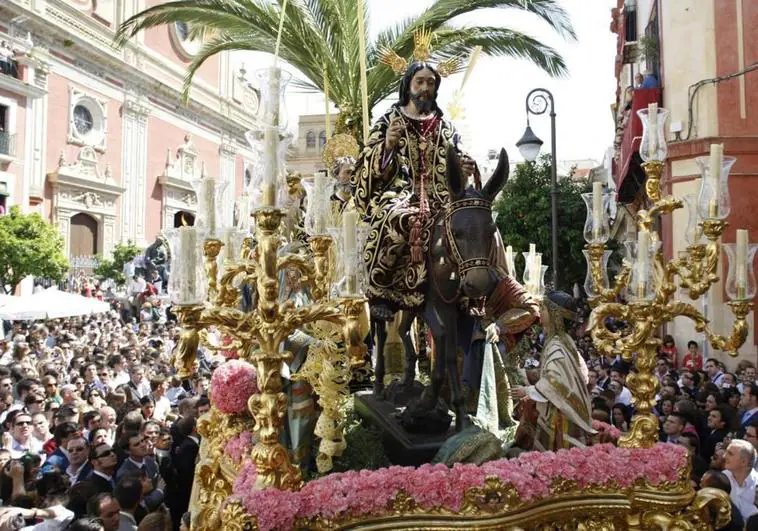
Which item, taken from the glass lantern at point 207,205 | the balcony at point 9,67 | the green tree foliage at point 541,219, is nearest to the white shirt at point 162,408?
the glass lantern at point 207,205

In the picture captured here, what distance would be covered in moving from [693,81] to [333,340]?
11366 millimetres

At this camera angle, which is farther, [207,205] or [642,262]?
[207,205]

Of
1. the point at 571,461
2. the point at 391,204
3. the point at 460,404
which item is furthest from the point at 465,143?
the point at 571,461

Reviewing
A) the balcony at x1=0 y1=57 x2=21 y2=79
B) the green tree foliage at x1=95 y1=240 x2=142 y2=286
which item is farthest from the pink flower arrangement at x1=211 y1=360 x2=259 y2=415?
the balcony at x1=0 y1=57 x2=21 y2=79

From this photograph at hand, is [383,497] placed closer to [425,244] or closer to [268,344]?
[268,344]

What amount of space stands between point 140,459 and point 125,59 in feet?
103

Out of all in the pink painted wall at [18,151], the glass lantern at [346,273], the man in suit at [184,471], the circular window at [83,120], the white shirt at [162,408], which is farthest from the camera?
the circular window at [83,120]

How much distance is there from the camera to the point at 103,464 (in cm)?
523

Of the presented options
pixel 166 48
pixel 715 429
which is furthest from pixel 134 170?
pixel 715 429

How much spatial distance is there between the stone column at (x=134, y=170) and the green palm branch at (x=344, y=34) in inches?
974

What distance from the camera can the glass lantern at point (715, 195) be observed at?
14.6ft

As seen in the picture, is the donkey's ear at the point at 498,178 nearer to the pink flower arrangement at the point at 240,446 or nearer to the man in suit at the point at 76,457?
the pink flower arrangement at the point at 240,446

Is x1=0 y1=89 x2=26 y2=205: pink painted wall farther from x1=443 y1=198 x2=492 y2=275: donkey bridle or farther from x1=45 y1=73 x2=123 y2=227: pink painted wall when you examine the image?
x1=443 y1=198 x2=492 y2=275: donkey bridle

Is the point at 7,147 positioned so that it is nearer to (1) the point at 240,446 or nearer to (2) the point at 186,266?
(1) the point at 240,446
